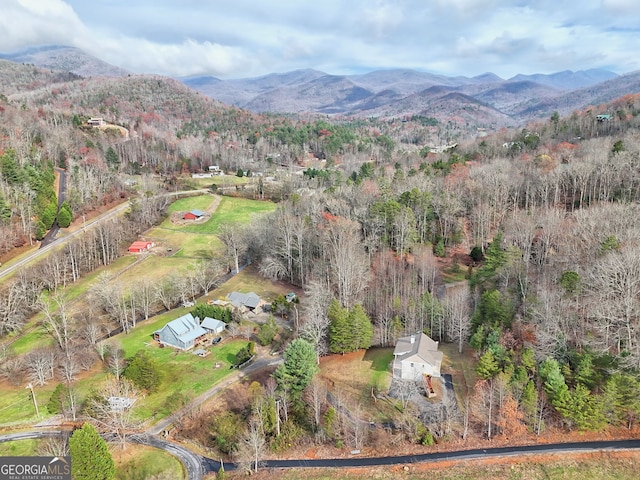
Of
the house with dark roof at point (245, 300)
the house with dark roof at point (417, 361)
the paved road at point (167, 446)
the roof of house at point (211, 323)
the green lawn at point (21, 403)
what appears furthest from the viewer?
the house with dark roof at point (245, 300)

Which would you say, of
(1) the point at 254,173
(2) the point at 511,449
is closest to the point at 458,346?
(2) the point at 511,449

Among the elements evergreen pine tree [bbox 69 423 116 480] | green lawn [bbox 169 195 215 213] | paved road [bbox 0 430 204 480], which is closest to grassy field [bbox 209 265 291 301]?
paved road [bbox 0 430 204 480]

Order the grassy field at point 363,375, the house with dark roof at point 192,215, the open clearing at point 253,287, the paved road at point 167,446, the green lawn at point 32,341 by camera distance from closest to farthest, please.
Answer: the paved road at point 167,446 < the grassy field at point 363,375 < the green lawn at point 32,341 < the open clearing at point 253,287 < the house with dark roof at point 192,215

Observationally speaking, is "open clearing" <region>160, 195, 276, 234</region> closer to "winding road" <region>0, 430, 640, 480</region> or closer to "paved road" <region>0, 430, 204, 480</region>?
"paved road" <region>0, 430, 204, 480</region>

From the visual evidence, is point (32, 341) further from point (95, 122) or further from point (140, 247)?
point (95, 122)

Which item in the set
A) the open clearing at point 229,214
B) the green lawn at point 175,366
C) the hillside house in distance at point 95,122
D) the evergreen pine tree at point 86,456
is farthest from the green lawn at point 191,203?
the evergreen pine tree at point 86,456

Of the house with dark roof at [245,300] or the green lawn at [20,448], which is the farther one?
the house with dark roof at [245,300]

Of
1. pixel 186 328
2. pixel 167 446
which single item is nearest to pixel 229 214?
pixel 186 328

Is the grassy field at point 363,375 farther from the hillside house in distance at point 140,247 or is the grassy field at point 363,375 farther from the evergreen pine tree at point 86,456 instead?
the hillside house in distance at point 140,247
